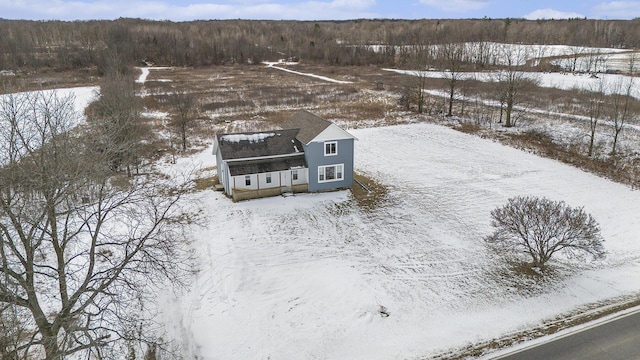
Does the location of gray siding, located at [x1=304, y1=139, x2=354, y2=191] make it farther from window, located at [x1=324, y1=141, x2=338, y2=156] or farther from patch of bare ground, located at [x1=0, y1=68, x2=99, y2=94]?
patch of bare ground, located at [x1=0, y1=68, x2=99, y2=94]

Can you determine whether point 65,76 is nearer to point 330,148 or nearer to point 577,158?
point 330,148

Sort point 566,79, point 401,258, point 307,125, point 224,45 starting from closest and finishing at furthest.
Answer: point 401,258 → point 307,125 → point 566,79 → point 224,45

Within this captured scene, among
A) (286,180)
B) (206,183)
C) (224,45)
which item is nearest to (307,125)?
(286,180)

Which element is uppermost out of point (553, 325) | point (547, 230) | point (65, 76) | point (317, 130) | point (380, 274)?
point (65, 76)

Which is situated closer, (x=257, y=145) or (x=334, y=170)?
(x=257, y=145)

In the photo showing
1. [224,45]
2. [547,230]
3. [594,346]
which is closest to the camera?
[594,346]

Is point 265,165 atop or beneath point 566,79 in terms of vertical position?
beneath
